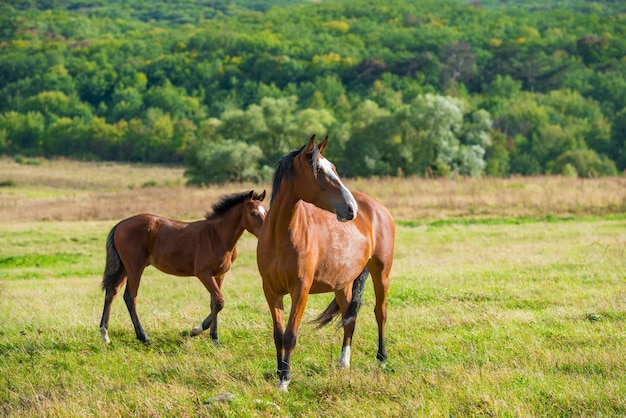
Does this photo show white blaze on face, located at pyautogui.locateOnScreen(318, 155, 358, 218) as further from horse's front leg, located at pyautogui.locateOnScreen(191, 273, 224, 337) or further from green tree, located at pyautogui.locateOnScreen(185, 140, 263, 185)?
green tree, located at pyautogui.locateOnScreen(185, 140, 263, 185)

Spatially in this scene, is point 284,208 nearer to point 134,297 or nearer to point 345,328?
point 345,328

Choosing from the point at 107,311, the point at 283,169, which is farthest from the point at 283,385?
the point at 107,311

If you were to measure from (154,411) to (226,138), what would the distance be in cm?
5100

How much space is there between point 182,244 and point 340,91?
10704 centimetres

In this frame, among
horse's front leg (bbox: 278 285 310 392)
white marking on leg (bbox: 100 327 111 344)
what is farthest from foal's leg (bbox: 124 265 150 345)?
horse's front leg (bbox: 278 285 310 392)

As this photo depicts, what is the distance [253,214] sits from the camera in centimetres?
998

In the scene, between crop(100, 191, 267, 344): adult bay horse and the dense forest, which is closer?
crop(100, 191, 267, 344): adult bay horse

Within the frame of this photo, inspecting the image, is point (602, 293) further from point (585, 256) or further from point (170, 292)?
point (170, 292)

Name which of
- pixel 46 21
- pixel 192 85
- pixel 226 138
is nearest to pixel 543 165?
pixel 226 138

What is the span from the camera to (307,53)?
146625 millimetres

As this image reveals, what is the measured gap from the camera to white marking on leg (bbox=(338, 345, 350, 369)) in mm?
7539

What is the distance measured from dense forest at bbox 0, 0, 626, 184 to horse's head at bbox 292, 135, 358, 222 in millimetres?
32051

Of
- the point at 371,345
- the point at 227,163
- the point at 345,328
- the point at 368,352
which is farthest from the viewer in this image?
the point at 227,163

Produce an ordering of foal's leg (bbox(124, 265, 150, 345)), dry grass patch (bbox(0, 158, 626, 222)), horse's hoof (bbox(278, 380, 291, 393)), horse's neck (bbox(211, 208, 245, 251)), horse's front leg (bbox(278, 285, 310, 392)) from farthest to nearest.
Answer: dry grass patch (bbox(0, 158, 626, 222)) < horse's neck (bbox(211, 208, 245, 251)) < foal's leg (bbox(124, 265, 150, 345)) < horse's front leg (bbox(278, 285, 310, 392)) < horse's hoof (bbox(278, 380, 291, 393))
